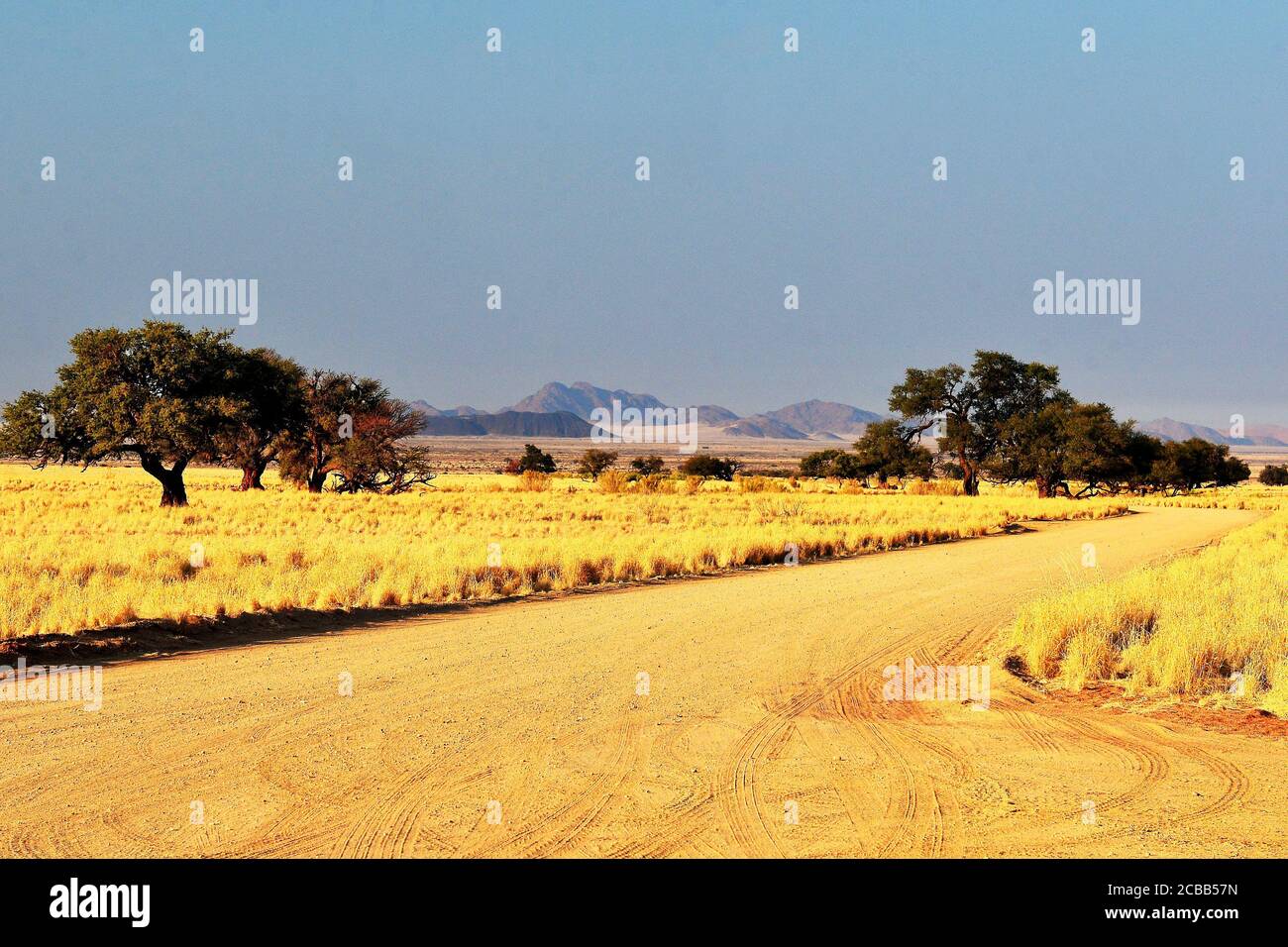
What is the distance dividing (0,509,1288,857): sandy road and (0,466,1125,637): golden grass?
11.5ft

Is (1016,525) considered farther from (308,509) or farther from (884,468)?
(884,468)

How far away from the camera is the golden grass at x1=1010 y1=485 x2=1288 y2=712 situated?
31.5 ft

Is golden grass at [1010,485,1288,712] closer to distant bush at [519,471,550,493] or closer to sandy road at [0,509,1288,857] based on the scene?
sandy road at [0,509,1288,857]

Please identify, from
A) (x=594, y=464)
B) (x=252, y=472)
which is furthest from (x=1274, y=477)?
(x=252, y=472)

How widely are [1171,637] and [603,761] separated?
6.73 meters

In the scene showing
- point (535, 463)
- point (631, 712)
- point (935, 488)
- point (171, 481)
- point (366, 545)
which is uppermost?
point (535, 463)

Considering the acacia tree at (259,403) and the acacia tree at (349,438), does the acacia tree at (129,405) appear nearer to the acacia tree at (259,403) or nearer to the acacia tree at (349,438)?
the acacia tree at (259,403)

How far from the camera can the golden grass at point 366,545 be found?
48.5 feet

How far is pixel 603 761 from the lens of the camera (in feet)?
23.6

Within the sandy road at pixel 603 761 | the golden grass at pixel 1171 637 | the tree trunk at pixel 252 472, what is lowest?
the sandy road at pixel 603 761

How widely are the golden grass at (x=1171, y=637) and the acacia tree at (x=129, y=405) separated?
31943mm

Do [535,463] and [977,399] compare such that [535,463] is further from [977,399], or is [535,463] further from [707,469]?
[977,399]

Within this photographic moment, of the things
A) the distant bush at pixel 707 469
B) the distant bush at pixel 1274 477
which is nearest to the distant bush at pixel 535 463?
the distant bush at pixel 707 469
